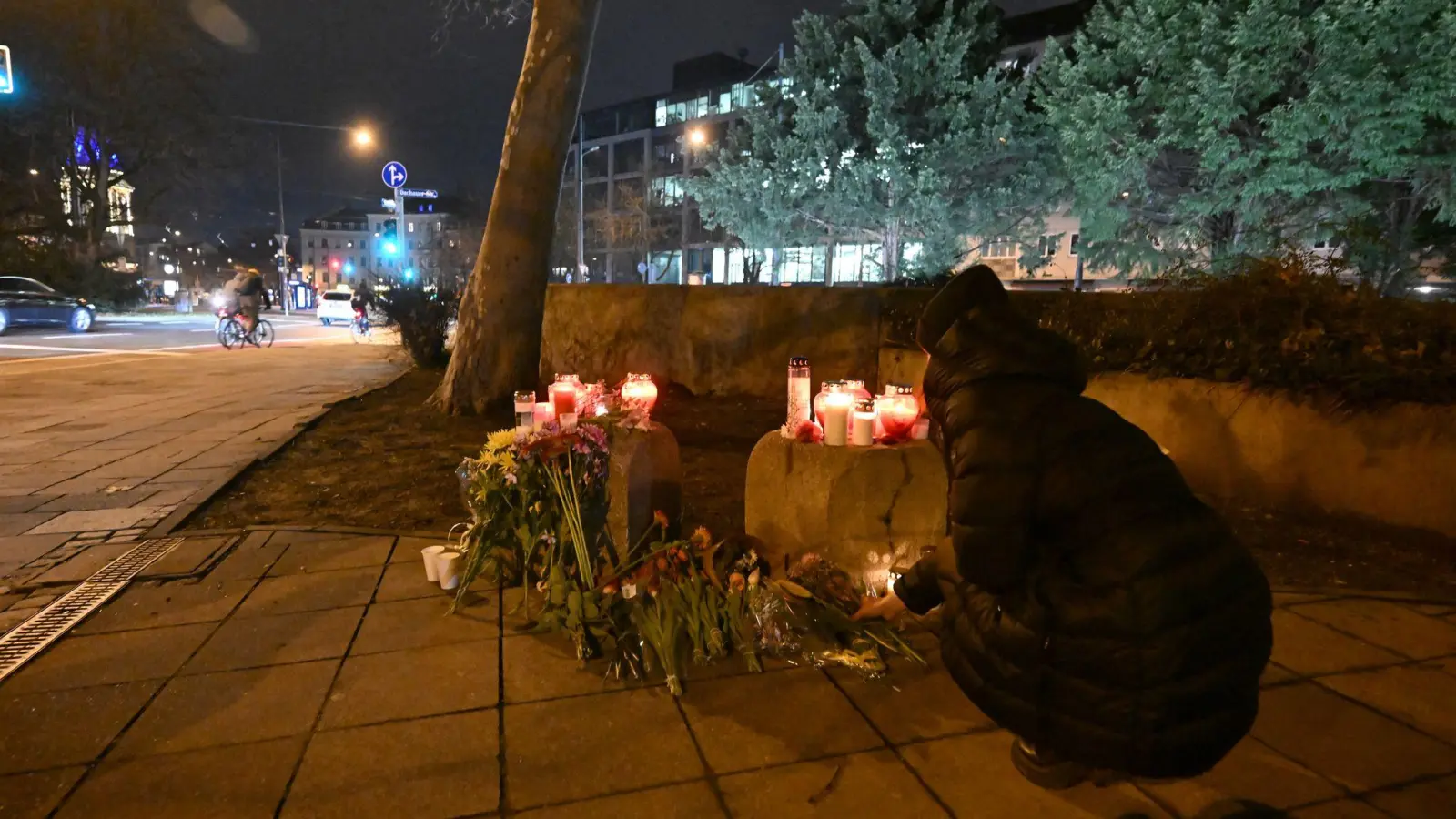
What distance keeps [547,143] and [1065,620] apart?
8.00 meters

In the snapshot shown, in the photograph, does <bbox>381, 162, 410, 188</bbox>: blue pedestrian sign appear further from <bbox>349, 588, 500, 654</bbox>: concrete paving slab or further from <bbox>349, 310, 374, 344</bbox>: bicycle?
<bbox>349, 588, 500, 654</bbox>: concrete paving slab

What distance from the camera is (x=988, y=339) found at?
195cm

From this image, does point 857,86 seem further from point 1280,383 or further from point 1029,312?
point 1280,383

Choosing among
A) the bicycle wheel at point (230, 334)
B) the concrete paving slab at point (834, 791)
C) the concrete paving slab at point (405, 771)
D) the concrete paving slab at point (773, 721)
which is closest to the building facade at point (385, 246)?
the bicycle wheel at point (230, 334)

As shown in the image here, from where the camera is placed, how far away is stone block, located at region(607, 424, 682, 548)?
4133mm

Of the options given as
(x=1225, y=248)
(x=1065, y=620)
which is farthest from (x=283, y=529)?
(x=1225, y=248)

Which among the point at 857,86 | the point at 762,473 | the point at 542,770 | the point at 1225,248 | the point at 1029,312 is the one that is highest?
the point at 857,86

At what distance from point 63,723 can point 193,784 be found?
2.61 feet

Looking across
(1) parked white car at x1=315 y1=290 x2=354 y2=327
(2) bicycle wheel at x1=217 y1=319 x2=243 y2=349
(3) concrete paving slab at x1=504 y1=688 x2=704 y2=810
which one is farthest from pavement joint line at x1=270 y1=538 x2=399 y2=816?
(1) parked white car at x1=315 y1=290 x2=354 y2=327

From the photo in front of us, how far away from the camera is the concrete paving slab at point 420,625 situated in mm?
3566

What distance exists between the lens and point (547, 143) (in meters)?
8.60

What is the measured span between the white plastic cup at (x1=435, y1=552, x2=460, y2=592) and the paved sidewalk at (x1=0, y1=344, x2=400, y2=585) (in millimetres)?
1956

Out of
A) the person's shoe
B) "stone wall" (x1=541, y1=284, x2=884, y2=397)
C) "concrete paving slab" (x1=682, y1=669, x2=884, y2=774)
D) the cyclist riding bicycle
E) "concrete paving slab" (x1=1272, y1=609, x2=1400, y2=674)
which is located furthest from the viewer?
the cyclist riding bicycle

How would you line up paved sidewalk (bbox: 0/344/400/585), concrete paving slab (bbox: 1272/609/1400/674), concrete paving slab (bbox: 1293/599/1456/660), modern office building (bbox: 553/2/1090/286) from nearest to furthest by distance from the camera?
concrete paving slab (bbox: 1272/609/1400/674) < concrete paving slab (bbox: 1293/599/1456/660) < paved sidewalk (bbox: 0/344/400/585) < modern office building (bbox: 553/2/1090/286)
